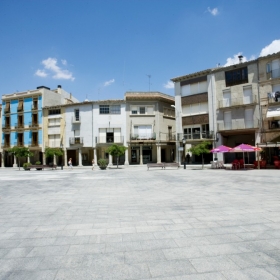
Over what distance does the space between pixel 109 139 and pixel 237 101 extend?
19.7m

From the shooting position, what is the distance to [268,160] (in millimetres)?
25766

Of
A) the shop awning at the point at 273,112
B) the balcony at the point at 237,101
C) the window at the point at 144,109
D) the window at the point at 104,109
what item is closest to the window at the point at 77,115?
the window at the point at 104,109

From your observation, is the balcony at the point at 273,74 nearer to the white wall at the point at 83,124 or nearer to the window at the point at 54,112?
the white wall at the point at 83,124

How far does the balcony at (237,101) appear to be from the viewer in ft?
86.0

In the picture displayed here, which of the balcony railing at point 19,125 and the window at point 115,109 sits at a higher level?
the window at point 115,109

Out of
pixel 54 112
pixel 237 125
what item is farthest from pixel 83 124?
pixel 237 125

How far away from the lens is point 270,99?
2497 cm

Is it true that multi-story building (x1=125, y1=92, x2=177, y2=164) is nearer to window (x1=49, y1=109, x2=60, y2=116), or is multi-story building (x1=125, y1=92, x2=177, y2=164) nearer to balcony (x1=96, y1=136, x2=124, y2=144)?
balcony (x1=96, y1=136, x2=124, y2=144)

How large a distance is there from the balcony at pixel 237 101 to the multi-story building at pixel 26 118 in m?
29.6

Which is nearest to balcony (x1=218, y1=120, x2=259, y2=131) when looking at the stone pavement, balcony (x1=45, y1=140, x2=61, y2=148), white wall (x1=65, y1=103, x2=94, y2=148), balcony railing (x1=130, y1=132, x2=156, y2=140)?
balcony railing (x1=130, y1=132, x2=156, y2=140)

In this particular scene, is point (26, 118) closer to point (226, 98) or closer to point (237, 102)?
point (226, 98)

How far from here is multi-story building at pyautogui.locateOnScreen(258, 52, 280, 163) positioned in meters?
24.6

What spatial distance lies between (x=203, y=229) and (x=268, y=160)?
81.9 feet

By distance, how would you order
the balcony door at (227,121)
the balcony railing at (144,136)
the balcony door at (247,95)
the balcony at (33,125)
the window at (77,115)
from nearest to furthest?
the balcony door at (247,95) → the balcony door at (227,121) → the balcony railing at (144,136) → the window at (77,115) → the balcony at (33,125)
